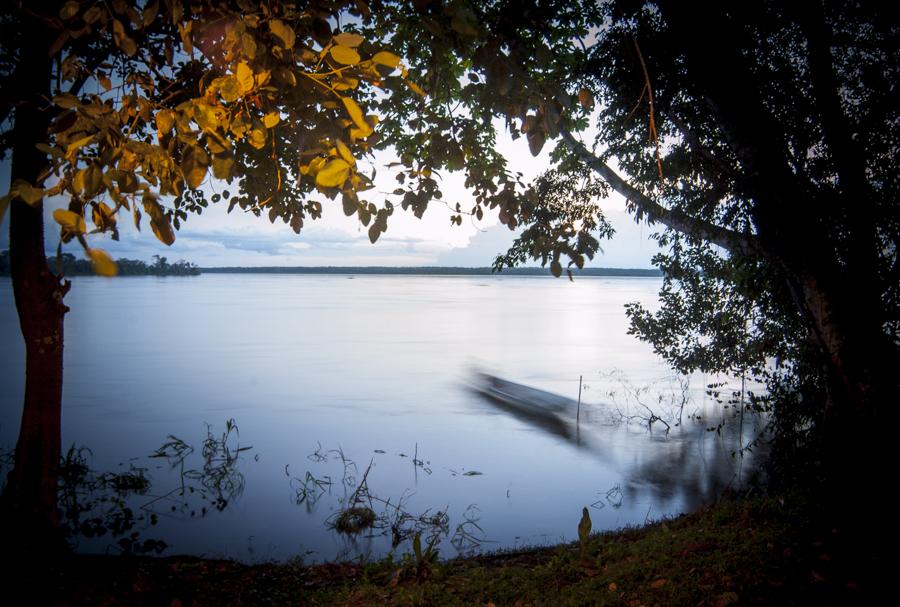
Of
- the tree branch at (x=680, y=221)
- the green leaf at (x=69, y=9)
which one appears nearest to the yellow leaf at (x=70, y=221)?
the green leaf at (x=69, y=9)

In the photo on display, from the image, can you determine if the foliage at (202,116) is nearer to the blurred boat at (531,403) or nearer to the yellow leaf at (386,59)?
the yellow leaf at (386,59)

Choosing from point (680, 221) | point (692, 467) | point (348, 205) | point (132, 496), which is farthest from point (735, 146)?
point (132, 496)

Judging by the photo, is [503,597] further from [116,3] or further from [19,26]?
[19,26]

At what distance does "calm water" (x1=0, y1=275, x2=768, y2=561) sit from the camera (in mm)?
9930

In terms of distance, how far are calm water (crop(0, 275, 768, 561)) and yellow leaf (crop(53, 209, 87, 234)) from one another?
7944 mm

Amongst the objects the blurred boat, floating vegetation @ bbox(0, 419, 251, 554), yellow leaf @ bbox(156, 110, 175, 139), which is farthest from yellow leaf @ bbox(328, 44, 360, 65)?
the blurred boat

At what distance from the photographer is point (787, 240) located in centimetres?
480

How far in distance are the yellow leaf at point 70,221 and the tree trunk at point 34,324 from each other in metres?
4.56

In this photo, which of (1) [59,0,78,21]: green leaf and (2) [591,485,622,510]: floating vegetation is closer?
(1) [59,0,78,21]: green leaf

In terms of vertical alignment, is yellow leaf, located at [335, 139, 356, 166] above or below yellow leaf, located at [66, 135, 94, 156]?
above

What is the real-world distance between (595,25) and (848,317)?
5.81 meters

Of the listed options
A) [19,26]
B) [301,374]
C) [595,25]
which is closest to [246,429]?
[301,374]

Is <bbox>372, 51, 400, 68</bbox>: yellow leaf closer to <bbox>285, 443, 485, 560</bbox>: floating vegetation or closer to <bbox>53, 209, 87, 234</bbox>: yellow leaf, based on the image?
<bbox>53, 209, 87, 234</bbox>: yellow leaf

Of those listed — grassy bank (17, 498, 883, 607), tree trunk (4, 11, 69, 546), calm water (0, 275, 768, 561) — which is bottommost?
calm water (0, 275, 768, 561)
